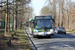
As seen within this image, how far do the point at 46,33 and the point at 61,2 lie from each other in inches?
1045

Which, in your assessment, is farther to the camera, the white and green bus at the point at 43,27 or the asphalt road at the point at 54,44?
the white and green bus at the point at 43,27

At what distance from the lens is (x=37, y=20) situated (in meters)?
18.7

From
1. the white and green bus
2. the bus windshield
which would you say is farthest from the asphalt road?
the bus windshield

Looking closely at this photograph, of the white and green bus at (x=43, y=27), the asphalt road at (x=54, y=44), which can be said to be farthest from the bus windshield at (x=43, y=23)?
the asphalt road at (x=54, y=44)

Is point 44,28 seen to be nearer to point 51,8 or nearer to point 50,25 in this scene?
point 50,25

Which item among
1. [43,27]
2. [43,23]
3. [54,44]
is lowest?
[54,44]

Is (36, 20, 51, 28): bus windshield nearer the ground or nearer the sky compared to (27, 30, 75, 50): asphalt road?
nearer the sky

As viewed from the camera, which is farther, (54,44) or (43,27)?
(43,27)

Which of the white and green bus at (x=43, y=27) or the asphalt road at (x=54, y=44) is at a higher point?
the white and green bus at (x=43, y=27)

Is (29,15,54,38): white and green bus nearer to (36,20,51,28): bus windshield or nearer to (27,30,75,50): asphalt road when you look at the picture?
(36,20,51,28): bus windshield

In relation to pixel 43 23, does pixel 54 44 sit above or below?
below

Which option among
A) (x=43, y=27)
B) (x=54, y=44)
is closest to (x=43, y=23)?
(x=43, y=27)

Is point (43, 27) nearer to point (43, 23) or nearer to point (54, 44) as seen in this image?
point (43, 23)

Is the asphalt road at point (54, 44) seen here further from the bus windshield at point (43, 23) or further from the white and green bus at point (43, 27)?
the bus windshield at point (43, 23)
